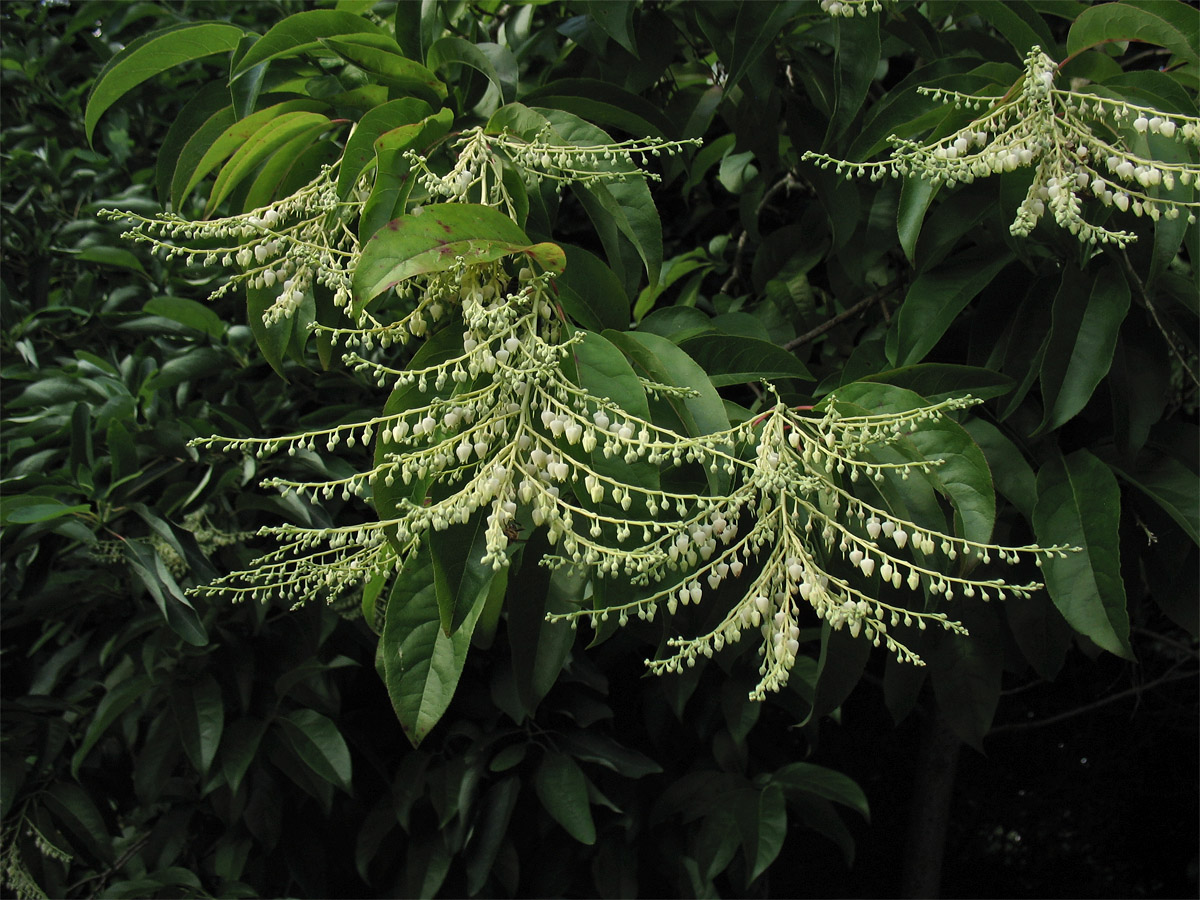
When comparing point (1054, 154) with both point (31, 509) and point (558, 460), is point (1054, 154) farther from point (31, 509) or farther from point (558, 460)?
point (31, 509)

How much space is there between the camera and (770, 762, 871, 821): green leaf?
5.41 ft

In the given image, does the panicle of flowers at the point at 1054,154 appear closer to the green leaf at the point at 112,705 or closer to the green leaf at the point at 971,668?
the green leaf at the point at 971,668

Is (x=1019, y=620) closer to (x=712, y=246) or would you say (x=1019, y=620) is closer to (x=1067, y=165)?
(x=1067, y=165)

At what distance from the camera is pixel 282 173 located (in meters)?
1.10

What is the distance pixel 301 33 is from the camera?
3.52 ft

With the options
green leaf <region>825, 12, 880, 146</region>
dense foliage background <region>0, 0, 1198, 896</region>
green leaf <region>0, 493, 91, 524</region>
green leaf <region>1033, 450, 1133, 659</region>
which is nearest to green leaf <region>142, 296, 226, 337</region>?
dense foliage background <region>0, 0, 1198, 896</region>

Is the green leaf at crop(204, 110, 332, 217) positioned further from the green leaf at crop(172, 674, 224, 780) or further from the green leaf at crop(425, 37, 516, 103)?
the green leaf at crop(172, 674, 224, 780)

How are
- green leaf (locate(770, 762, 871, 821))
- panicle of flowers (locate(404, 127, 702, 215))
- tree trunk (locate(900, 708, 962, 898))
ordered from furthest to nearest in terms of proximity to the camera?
tree trunk (locate(900, 708, 962, 898)) → green leaf (locate(770, 762, 871, 821)) → panicle of flowers (locate(404, 127, 702, 215))

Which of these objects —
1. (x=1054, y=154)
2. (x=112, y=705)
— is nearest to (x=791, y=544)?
(x=1054, y=154)

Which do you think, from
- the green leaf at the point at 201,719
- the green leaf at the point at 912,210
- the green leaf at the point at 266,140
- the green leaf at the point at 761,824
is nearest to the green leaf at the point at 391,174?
the green leaf at the point at 266,140

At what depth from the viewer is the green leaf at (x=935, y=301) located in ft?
3.81

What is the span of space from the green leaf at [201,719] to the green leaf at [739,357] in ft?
Answer: 3.34

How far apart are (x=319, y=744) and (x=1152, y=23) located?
4.93 ft

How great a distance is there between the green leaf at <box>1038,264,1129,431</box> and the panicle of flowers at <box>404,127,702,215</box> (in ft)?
1.68
